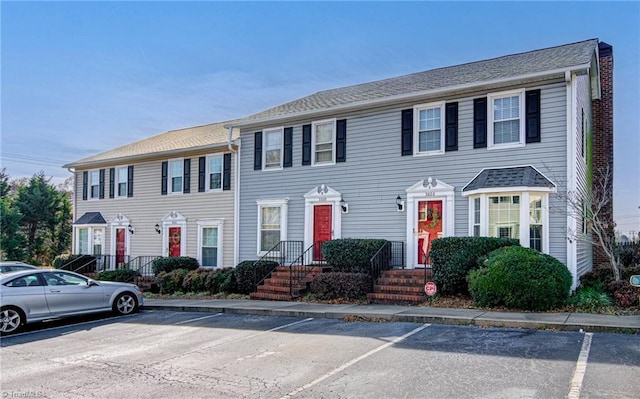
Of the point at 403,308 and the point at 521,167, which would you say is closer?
the point at 403,308

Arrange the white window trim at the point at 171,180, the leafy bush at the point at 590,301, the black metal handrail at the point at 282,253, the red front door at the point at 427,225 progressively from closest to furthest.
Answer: the leafy bush at the point at 590,301 → the red front door at the point at 427,225 → the black metal handrail at the point at 282,253 → the white window trim at the point at 171,180

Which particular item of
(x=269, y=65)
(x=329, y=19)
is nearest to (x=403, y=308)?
(x=329, y=19)

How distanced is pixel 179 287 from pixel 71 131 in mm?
14694

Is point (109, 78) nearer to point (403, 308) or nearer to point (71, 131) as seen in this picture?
point (71, 131)

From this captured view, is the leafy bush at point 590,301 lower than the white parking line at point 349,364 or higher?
higher

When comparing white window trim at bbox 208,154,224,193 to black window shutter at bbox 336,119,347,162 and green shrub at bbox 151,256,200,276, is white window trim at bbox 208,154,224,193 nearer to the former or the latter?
green shrub at bbox 151,256,200,276

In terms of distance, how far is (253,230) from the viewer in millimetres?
18250

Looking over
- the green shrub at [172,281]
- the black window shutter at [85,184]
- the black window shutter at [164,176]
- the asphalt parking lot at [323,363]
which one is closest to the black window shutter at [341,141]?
the green shrub at [172,281]

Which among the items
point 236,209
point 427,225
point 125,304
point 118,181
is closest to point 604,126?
point 427,225

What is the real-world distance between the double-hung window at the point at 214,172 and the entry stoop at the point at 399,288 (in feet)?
29.1

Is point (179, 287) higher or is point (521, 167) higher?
point (521, 167)

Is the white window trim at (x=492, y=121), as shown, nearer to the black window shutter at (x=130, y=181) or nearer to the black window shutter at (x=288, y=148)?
the black window shutter at (x=288, y=148)

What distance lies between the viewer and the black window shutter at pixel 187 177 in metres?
20.8

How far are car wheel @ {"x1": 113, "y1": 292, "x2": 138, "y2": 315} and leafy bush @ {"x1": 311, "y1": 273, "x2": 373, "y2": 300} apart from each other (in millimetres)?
4855
